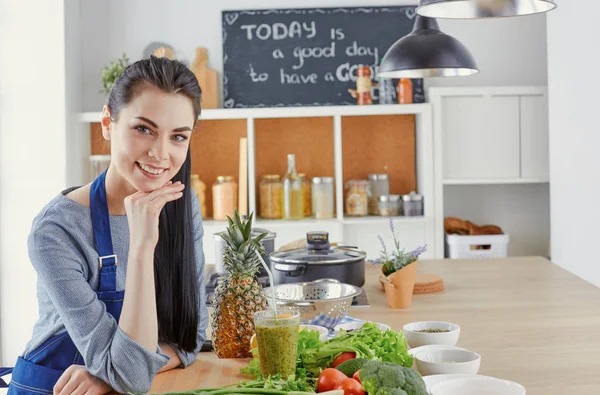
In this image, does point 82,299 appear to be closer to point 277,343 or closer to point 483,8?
point 277,343

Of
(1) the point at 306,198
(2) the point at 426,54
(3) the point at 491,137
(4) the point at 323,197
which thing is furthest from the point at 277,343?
(3) the point at 491,137

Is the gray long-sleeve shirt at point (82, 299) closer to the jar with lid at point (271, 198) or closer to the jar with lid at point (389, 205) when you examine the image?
the jar with lid at point (271, 198)

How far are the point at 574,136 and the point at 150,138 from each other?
3.09 m

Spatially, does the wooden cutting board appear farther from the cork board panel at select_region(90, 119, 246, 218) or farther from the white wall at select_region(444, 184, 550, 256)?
the white wall at select_region(444, 184, 550, 256)

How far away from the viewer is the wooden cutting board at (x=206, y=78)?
4.66 meters

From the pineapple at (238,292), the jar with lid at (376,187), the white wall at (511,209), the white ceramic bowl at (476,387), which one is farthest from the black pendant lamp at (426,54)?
the white wall at (511,209)

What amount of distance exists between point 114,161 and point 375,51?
3332 mm

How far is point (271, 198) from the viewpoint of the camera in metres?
4.62

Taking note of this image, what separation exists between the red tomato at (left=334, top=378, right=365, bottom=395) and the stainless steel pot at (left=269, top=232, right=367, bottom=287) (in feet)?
3.54

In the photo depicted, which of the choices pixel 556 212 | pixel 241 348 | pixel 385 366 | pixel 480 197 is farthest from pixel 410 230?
pixel 385 366

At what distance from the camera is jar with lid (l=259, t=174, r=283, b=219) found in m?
4.62

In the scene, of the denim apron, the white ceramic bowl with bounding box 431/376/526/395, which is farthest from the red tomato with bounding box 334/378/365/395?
the denim apron

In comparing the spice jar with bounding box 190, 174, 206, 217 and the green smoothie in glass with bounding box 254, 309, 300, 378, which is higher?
the spice jar with bounding box 190, 174, 206, 217

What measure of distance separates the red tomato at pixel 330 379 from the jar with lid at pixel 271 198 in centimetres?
324
